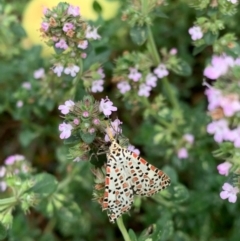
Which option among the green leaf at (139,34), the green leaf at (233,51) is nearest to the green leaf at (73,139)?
the green leaf at (139,34)

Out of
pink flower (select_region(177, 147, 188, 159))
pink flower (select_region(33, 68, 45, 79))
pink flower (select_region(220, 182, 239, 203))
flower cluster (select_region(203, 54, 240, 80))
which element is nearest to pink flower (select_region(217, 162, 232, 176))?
pink flower (select_region(220, 182, 239, 203))

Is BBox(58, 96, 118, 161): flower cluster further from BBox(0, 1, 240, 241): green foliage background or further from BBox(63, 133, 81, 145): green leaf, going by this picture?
BBox(0, 1, 240, 241): green foliage background

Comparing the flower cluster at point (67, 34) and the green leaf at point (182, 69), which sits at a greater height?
the flower cluster at point (67, 34)

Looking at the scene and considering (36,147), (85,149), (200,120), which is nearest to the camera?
(85,149)

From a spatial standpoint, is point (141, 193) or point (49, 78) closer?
point (141, 193)

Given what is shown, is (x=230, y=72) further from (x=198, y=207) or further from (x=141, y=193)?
(x=198, y=207)

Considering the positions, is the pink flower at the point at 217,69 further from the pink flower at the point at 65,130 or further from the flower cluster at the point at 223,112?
the pink flower at the point at 65,130

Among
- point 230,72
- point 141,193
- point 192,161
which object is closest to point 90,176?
point 192,161
